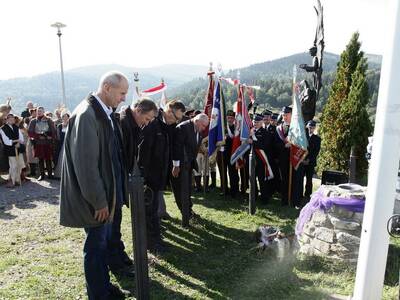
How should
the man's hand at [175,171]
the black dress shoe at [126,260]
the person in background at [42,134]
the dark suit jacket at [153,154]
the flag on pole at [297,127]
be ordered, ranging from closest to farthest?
the black dress shoe at [126,260] → the dark suit jacket at [153,154] → the man's hand at [175,171] → the flag on pole at [297,127] → the person in background at [42,134]

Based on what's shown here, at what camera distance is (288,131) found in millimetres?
7973

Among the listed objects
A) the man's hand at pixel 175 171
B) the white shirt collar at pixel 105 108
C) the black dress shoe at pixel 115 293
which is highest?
the white shirt collar at pixel 105 108

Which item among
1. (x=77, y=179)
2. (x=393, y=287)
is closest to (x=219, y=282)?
(x=393, y=287)

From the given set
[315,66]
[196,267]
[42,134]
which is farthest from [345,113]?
[42,134]

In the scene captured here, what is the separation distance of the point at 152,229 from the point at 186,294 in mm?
1316

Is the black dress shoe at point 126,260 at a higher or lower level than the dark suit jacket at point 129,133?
lower

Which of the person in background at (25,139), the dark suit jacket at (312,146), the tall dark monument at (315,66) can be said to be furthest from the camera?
the person in background at (25,139)

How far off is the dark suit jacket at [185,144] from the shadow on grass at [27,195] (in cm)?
370

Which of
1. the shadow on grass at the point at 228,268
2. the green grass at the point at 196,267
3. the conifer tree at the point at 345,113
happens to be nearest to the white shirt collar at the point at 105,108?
the green grass at the point at 196,267

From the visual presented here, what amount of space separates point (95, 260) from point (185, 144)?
333 cm

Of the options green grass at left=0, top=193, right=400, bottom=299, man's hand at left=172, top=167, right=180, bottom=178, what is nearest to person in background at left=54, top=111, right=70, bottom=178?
green grass at left=0, top=193, right=400, bottom=299

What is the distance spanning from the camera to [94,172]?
3.20m

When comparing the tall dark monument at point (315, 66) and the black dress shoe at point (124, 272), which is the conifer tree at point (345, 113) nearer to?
the tall dark monument at point (315, 66)

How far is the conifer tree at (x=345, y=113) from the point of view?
11414mm
